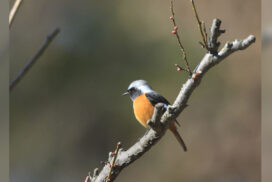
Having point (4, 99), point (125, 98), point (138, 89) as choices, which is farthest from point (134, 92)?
point (4, 99)

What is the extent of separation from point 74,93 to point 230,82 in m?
0.67

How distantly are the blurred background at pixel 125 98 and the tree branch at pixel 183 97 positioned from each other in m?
0.68

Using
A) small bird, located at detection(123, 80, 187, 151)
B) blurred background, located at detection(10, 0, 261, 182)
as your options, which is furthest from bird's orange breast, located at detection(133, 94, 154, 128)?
blurred background, located at detection(10, 0, 261, 182)

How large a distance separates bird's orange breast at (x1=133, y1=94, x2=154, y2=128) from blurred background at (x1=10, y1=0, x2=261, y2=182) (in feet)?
0.90

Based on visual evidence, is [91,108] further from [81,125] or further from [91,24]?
[91,24]

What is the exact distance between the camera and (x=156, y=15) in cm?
152

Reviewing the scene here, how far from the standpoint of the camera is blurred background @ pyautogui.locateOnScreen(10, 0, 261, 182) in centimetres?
148

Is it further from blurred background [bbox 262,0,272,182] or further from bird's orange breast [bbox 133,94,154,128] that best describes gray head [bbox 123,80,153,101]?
blurred background [bbox 262,0,272,182]

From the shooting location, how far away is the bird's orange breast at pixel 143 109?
112 cm

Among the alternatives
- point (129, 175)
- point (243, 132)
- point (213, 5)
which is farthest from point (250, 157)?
point (213, 5)

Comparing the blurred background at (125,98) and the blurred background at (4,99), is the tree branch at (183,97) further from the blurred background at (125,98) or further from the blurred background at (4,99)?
the blurred background at (125,98)

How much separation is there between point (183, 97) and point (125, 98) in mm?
839

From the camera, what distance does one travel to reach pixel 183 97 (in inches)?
25.7

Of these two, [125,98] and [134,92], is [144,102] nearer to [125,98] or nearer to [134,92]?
[134,92]
